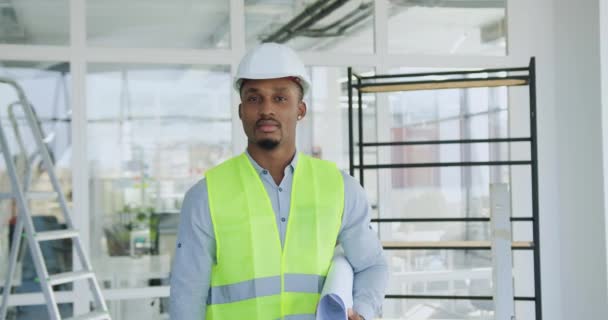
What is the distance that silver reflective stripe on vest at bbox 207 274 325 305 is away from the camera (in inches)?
72.4

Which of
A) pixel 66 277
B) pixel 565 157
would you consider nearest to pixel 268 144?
pixel 66 277

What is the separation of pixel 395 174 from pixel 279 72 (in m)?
3.09

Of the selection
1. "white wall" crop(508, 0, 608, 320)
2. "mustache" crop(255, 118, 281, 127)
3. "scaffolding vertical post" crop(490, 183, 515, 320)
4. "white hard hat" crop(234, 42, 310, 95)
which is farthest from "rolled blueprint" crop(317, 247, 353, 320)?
"white wall" crop(508, 0, 608, 320)

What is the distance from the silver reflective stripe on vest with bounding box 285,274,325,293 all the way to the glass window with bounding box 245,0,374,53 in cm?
290

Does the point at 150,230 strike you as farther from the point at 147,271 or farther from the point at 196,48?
the point at 196,48

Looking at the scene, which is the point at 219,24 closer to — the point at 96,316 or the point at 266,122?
the point at 96,316

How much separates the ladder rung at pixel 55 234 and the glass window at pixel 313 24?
1519 millimetres

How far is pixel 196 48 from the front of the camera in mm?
4496

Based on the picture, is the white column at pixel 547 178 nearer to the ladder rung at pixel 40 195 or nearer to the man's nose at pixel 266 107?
the ladder rung at pixel 40 195

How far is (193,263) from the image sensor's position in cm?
180

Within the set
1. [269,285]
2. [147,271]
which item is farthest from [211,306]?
[147,271]

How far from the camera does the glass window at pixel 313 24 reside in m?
4.62

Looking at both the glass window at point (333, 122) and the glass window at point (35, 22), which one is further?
the glass window at point (333, 122)

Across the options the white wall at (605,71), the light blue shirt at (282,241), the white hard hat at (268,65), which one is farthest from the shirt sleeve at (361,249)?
the white wall at (605,71)
